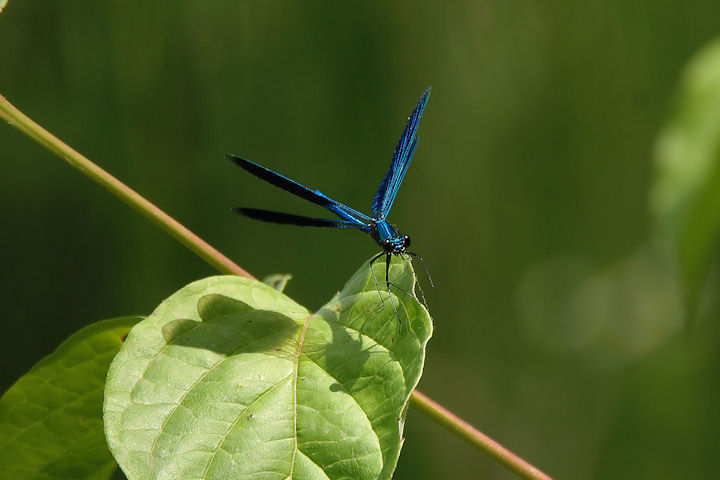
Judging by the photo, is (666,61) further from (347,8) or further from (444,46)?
(347,8)

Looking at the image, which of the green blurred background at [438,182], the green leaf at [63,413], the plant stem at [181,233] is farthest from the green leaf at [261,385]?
the green blurred background at [438,182]

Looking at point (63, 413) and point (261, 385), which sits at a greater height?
point (261, 385)

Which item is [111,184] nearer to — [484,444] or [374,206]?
[484,444]

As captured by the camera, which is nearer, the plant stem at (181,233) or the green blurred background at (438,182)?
the plant stem at (181,233)

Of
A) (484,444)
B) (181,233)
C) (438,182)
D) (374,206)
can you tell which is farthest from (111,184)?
(438,182)

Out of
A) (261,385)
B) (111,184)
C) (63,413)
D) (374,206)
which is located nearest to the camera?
(261,385)

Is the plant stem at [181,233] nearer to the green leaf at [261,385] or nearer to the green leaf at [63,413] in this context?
the green leaf at [261,385]
